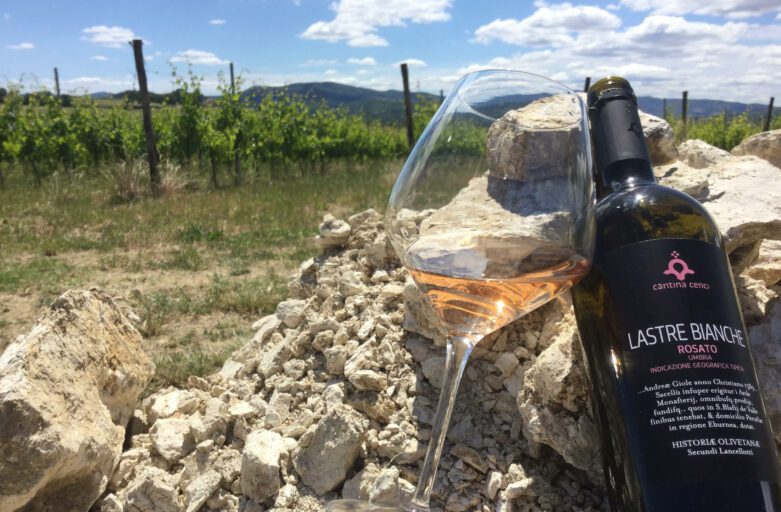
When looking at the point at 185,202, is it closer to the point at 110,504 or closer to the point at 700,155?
the point at 110,504

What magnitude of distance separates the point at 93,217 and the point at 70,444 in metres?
8.43

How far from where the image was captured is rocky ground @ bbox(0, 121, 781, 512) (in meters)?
1.47

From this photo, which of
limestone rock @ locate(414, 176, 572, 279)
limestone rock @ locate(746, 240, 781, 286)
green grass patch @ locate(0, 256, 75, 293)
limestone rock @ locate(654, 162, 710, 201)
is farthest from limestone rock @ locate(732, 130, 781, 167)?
green grass patch @ locate(0, 256, 75, 293)

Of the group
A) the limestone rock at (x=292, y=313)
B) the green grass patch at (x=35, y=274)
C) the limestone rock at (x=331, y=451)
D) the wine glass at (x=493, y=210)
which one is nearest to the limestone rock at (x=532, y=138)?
the wine glass at (x=493, y=210)

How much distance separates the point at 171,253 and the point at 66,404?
5744 millimetres

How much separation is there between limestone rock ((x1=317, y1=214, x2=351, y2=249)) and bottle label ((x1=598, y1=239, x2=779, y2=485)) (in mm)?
Result: 1613

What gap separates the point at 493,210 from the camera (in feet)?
3.80

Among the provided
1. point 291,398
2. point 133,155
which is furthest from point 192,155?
point 291,398

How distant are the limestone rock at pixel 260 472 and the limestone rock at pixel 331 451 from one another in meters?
0.07

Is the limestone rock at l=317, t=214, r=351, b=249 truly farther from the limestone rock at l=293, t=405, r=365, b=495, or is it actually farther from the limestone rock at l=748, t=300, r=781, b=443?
the limestone rock at l=748, t=300, r=781, b=443

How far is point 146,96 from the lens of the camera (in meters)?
11.4

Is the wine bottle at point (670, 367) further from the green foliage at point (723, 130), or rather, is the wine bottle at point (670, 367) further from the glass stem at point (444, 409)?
the green foliage at point (723, 130)

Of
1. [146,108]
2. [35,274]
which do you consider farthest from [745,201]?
[146,108]

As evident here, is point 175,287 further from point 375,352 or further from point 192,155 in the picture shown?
point 192,155
